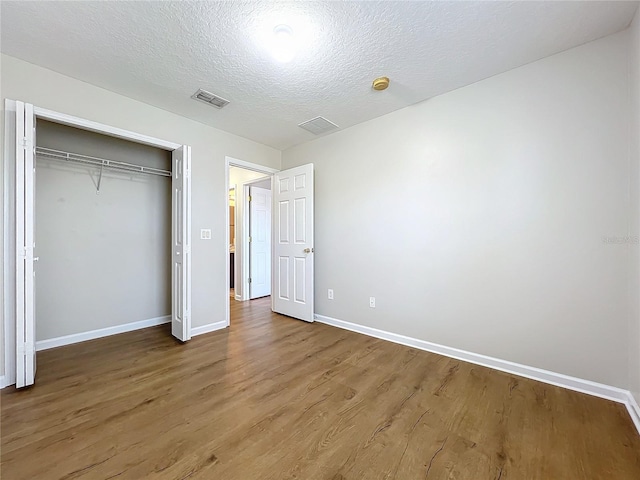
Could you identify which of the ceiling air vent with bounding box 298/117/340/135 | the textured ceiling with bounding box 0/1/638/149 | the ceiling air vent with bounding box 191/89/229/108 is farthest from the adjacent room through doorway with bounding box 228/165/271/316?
the textured ceiling with bounding box 0/1/638/149

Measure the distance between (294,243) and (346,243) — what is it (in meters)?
0.79

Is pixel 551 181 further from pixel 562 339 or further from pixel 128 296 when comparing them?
pixel 128 296

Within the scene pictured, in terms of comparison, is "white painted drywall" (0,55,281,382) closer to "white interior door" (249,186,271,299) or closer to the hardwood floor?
the hardwood floor

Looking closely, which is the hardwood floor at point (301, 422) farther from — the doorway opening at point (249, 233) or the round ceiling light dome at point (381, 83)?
the round ceiling light dome at point (381, 83)

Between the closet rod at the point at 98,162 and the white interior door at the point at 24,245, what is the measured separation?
2.24 feet

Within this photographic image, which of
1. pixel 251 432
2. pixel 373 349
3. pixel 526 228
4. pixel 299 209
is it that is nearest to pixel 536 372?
pixel 526 228

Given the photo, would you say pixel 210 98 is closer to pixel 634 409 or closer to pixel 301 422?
pixel 301 422

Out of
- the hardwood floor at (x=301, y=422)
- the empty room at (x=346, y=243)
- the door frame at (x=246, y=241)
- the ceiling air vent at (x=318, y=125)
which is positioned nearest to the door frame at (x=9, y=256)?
the empty room at (x=346, y=243)

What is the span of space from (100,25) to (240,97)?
110 centimetres

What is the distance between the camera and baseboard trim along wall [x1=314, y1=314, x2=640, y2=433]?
1.82 metres

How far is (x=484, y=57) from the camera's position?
2.09 meters

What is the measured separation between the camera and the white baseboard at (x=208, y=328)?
312cm

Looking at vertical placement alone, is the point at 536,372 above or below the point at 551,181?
below

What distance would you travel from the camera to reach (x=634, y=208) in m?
1.72
